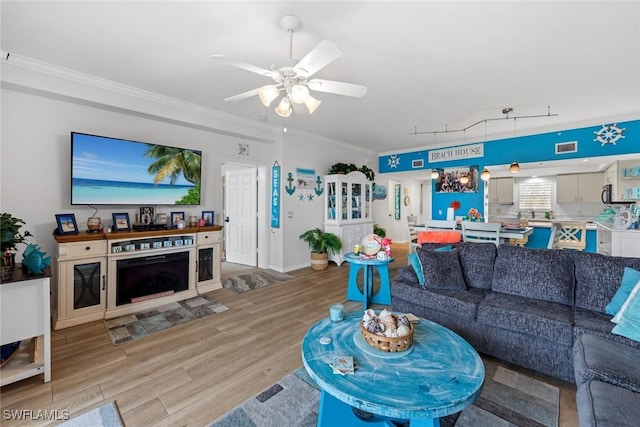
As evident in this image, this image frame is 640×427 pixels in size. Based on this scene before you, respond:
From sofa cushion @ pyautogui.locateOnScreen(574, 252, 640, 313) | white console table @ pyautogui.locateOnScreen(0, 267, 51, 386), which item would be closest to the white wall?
white console table @ pyautogui.locateOnScreen(0, 267, 51, 386)

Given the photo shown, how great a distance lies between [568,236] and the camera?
15.1 ft

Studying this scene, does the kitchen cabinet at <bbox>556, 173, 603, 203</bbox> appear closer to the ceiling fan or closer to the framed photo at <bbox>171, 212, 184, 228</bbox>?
the ceiling fan

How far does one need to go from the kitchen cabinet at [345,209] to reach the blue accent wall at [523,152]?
4.78 ft

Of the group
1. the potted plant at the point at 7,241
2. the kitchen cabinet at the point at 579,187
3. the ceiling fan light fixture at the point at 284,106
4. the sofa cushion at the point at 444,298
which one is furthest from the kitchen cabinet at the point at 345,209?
the kitchen cabinet at the point at 579,187

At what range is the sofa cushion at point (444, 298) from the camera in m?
2.35

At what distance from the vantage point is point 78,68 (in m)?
2.85

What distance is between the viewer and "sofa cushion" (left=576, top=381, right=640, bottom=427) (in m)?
1.09

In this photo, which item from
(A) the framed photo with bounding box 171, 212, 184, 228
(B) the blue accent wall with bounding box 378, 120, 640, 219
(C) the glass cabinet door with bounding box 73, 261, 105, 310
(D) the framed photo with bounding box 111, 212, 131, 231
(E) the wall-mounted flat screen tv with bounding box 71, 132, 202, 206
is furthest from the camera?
(B) the blue accent wall with bounding box 378, 120, 640, 219

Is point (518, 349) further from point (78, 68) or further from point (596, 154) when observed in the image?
point (78, 68)

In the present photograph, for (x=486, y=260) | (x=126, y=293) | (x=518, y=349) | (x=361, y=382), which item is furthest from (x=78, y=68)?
(x=518, y=349)

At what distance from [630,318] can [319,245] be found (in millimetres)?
3967

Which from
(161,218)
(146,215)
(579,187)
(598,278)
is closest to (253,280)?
(161,218)

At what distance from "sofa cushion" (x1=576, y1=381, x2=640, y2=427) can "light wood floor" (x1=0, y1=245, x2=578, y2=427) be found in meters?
0.54

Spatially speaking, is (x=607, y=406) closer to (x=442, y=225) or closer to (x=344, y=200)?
(x=442, y=225)
